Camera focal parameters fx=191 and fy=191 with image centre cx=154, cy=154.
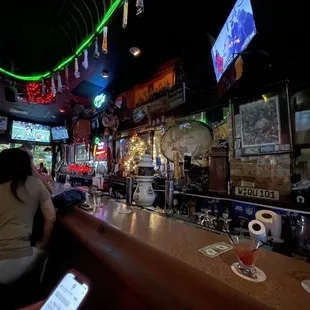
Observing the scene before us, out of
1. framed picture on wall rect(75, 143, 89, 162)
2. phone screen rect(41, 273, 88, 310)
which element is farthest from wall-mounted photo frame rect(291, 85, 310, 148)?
framed picture on wall rect(75, 143, 89, 162)

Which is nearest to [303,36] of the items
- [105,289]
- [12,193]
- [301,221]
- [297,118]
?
[297,118]

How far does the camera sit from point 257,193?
6.59 feet

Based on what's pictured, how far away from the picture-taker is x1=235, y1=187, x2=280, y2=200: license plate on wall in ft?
6.16

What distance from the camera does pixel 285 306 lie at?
1.94 feet

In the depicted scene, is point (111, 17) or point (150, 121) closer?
point (111, 17)

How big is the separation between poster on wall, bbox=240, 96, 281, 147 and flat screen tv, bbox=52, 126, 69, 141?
24.4 feet

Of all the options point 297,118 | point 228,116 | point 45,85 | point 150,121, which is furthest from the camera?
point 45,85

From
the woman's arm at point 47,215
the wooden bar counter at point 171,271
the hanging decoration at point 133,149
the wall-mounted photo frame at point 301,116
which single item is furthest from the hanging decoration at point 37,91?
the wall-mounted photo frame at point 301,116

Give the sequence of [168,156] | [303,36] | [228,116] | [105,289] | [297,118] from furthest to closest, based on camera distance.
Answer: [168,156] → [228,116] → [297,118] → [303,36] → [105,289]

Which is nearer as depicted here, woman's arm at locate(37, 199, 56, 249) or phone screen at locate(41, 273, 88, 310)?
phone screen at locate(41, 273, 88, 310)

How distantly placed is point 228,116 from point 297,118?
2.45 feet

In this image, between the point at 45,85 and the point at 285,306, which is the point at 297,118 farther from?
the point at 45,85

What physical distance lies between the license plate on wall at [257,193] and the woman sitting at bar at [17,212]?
2011 mm

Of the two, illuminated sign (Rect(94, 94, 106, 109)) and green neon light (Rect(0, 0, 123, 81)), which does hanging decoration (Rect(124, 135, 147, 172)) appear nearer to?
illuminated sign (Rect(94, 94, 106, 109))
